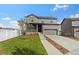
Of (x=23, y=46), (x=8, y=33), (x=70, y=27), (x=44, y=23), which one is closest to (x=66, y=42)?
(x=70, y=27)

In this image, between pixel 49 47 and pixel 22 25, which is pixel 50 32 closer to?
pixel 49 47

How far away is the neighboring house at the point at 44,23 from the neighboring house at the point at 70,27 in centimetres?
14

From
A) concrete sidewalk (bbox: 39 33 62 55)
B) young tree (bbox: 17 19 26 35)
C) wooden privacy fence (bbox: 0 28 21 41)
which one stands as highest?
young tree (bbox: 17 19 26 35)

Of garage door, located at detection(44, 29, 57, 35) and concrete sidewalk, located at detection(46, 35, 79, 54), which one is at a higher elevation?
garage door, located at detection(44, 29, 57, 35)

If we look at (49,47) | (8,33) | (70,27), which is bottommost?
(49,47)

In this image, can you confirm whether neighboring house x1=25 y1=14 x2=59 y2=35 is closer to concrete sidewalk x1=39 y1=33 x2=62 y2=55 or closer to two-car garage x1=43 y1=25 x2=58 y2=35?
two-car garage x1=43 y1=25 x2=58 y2=35

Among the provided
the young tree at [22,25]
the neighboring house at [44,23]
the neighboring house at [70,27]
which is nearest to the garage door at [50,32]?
the neighboring house at [44,23]

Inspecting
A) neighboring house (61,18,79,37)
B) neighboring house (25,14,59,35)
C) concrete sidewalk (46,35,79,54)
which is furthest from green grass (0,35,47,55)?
neighboring house (61,18,79,37)

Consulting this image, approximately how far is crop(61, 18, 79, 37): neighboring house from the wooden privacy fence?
0.77 metres

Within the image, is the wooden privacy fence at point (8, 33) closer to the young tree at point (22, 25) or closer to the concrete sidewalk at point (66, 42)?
the young tree at point (22, 25)

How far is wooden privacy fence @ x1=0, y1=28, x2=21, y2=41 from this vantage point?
17.3 ft

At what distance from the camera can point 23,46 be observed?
5180 mm

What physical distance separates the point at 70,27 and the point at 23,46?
86 cm
